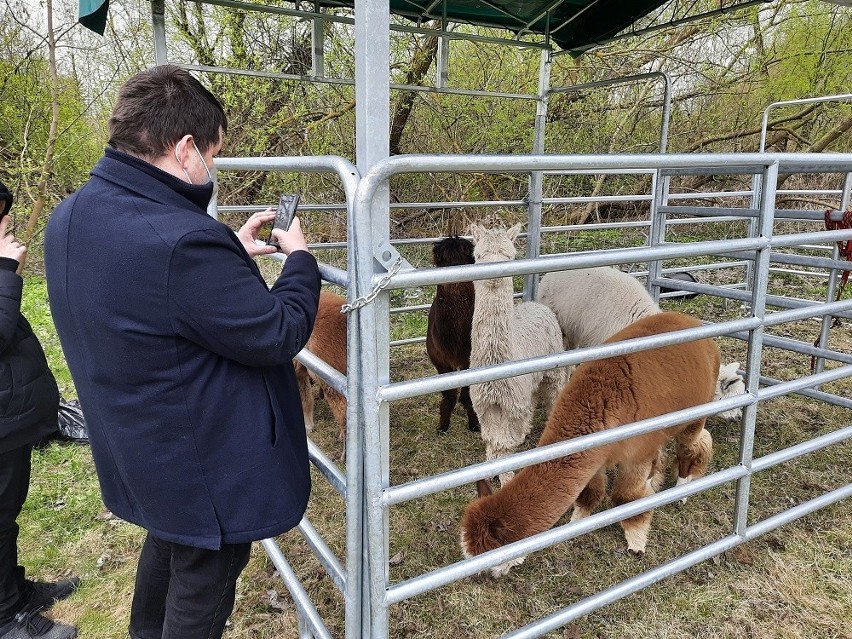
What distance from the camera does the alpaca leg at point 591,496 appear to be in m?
2.65

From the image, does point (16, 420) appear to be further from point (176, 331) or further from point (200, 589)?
point (176, 331)

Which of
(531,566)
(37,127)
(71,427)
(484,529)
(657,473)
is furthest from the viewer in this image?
(37,127)

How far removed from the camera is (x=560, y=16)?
14.4ft

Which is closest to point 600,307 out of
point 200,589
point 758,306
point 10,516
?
point 758,306

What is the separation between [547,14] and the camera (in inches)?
162

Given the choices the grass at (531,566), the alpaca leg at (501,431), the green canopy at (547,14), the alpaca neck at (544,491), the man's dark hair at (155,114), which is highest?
the green canopy at (547,14)

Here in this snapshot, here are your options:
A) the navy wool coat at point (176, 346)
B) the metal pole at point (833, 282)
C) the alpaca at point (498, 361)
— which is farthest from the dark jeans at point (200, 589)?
the metal pole at point (833, 282)

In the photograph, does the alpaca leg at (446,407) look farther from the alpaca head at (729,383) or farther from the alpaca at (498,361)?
the alpaca head at (729,383)

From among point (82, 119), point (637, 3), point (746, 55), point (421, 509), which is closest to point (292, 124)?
point (82, 119)

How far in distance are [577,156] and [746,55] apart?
958 centimetres

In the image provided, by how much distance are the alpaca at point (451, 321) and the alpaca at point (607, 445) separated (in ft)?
3.85

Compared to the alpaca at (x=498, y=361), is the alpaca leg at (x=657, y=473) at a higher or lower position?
lower

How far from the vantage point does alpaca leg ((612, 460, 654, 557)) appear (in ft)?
8.22

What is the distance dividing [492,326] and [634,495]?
110cm
